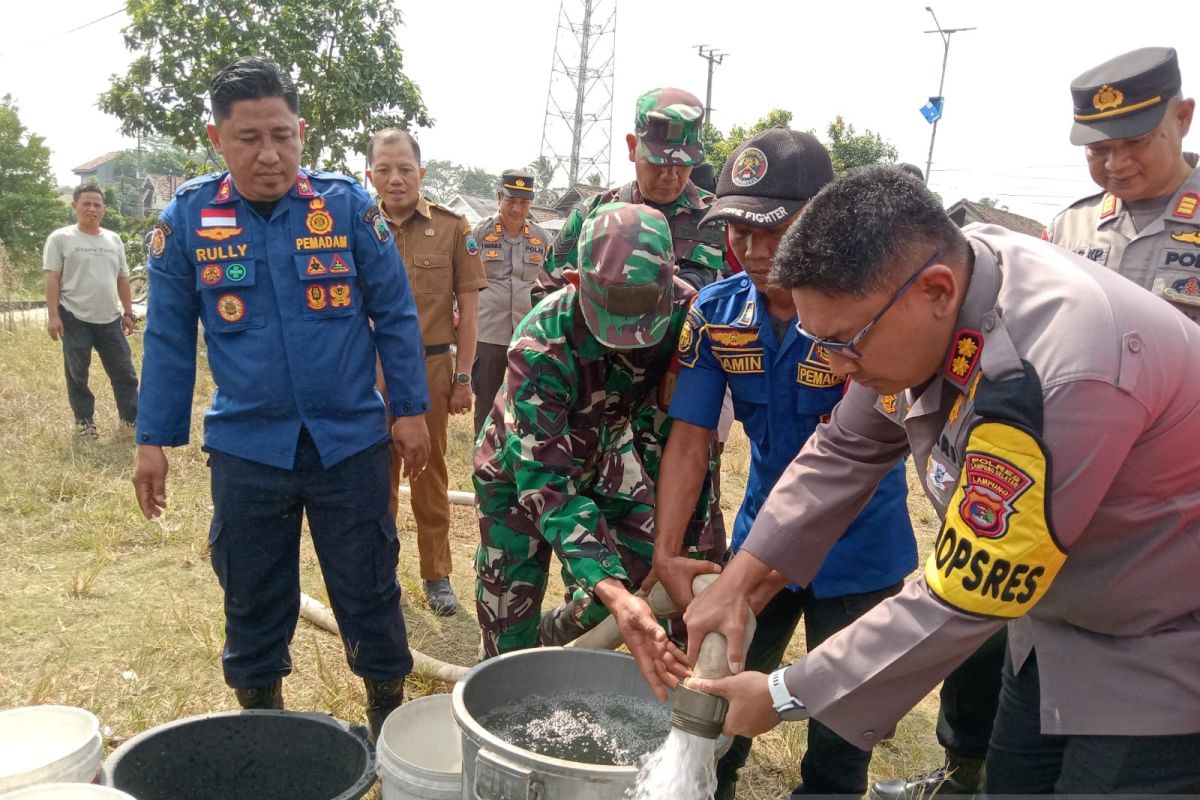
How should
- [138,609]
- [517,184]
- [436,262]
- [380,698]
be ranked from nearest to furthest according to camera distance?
[380,698] → [138,609] → [436,262] → [517,184]

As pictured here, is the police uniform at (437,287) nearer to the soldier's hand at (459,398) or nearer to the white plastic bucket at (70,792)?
the soldier's hand at (459,398)

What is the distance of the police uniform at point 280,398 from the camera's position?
9.02 ft

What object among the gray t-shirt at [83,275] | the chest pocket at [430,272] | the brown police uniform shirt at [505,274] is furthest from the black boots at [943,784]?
the gray t-shirt at [83,275]

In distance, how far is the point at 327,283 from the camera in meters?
2.81

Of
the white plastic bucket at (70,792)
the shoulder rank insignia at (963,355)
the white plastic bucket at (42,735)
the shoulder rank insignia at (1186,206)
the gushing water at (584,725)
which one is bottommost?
the gushing water at (584,725)

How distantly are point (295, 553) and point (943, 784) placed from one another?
7.40 ft

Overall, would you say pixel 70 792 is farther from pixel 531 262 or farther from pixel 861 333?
pixel 531 262

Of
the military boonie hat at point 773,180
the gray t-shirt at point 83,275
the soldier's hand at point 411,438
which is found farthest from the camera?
the gray t-shirt at point 83,275

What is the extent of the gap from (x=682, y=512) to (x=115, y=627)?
117 inches

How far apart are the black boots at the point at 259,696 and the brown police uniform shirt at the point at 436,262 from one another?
2.06m

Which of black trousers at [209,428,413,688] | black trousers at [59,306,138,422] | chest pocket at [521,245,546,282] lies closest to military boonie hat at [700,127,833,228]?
black trousers at [209,428,413,688]

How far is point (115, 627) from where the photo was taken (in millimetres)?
4070

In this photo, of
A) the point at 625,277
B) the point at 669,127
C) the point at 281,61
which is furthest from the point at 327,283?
the point at 281,61

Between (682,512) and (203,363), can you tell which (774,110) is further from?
(682,512)
